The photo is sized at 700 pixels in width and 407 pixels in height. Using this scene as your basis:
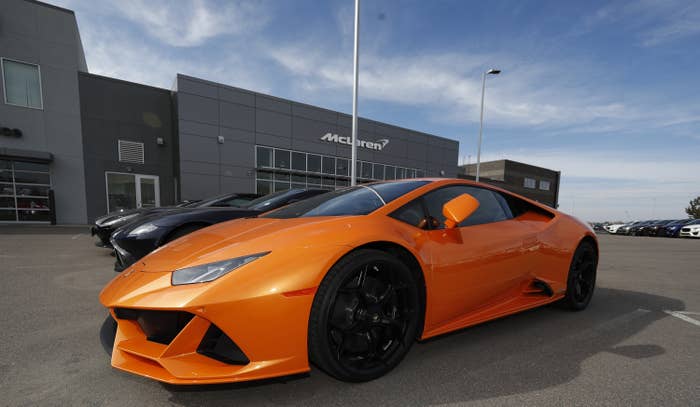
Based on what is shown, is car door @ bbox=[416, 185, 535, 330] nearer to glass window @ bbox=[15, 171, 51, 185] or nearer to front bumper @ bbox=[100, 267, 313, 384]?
→ front bumper @ bbox=[100, 267, 313, 384]

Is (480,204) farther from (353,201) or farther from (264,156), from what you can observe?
(264,156)

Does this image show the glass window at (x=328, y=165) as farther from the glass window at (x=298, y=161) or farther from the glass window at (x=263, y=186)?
the glass window at (x=263, y=186)

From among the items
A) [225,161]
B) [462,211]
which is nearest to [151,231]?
[462,211]

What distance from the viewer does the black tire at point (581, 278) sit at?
9.04 ft

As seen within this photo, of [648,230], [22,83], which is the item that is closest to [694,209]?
[648,230]

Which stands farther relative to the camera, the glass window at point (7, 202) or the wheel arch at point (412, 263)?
the glass window at point (7, 202)

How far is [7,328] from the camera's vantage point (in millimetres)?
2193

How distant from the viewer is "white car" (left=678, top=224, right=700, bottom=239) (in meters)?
16.9

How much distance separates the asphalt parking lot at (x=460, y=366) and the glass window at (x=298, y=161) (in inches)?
559

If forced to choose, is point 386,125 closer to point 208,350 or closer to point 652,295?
point 652,295

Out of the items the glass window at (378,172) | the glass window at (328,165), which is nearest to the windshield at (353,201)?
the glass window at (328,165)

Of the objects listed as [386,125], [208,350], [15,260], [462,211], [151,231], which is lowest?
[15,260]

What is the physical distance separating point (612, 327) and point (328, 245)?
2594 mm

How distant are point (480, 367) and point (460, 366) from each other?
0.38ft
